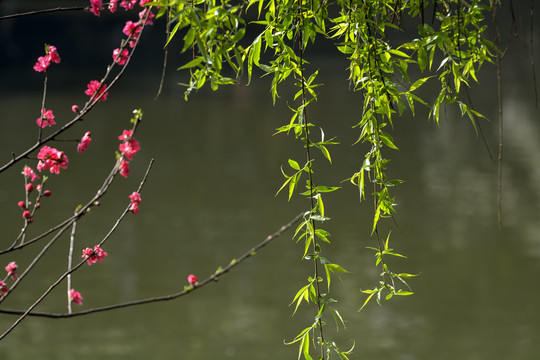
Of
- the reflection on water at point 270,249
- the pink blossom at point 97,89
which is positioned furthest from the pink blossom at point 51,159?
the reflection on water at point 270,249

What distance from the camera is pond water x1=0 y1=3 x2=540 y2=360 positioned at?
270 cm

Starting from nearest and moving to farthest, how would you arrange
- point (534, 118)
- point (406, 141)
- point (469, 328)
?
point (469, 328) → point (406, 141) → point (534, 118)

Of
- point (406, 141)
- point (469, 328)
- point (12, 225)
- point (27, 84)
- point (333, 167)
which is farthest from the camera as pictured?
point (27, 84)

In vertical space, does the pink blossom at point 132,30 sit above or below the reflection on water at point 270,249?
above

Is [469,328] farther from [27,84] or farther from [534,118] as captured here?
[27,84]

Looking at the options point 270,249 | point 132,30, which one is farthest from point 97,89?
point 270,249

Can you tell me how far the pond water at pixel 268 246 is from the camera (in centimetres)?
270

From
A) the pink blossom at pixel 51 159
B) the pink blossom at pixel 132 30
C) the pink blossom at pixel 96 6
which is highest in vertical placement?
the pink blossom at pixel 96 6

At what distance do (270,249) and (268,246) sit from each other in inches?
1.0

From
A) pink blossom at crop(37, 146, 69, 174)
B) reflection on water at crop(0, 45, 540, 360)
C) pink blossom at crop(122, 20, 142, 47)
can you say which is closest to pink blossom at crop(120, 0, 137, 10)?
pink blossom at crop(122, 20, 142, 47)

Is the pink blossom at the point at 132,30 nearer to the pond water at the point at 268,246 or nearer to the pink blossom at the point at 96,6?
the pink blossom at the point at 96,6

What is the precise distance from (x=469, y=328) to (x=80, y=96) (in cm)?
523

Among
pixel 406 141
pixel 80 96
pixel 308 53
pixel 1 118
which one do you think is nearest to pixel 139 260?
pixel 406 141

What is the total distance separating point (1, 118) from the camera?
21.2 feet
